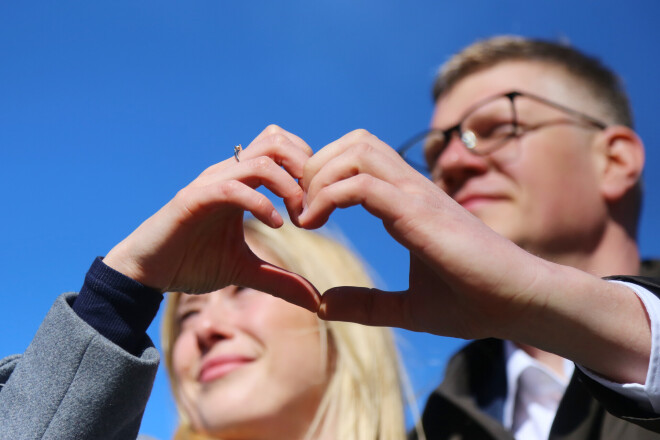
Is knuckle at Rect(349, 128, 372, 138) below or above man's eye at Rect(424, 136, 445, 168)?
below

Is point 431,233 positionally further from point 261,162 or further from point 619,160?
point 619,160

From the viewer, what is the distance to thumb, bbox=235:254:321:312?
115cm

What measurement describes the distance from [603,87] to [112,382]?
2785 millimetres

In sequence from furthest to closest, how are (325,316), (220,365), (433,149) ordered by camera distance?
(433,149), (220,365), (325,316)

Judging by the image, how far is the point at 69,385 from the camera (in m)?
1.15

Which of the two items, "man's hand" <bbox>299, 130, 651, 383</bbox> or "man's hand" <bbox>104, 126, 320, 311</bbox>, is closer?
"man's hand" <bbox>299, 130, 651, 383</bbox>

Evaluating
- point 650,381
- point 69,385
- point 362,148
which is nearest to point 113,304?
point 69,385

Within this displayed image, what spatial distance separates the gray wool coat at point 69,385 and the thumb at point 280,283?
0.29 meters

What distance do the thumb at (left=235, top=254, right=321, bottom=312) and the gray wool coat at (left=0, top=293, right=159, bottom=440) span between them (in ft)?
0.96

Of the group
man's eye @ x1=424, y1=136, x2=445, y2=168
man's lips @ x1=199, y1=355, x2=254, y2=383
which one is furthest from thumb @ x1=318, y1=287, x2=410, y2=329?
man's eye @ x1=424, y1=136, x2=445, y2=168

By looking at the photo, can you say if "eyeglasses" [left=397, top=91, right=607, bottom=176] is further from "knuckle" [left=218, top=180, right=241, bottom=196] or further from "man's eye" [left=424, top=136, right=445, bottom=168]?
"knuckle" [left=218, top=180, right=241, bottom=196]

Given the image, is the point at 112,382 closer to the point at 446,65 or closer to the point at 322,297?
the point at 322,297

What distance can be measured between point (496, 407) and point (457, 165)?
1025 millimetres

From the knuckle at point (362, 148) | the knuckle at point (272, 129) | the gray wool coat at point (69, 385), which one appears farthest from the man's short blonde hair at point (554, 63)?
the gray wool coat at point (69, 385)
